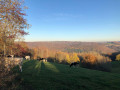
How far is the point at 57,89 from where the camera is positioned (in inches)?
274

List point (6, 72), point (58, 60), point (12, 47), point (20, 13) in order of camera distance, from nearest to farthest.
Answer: point (6, 72) → point (12, 47) → point (20, 13) → point (58, 60)

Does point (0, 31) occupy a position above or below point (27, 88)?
above

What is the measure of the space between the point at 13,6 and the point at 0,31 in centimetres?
265

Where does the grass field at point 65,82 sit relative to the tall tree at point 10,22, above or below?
below

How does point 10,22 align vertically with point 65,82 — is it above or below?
above

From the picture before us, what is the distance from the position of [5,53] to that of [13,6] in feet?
14.1

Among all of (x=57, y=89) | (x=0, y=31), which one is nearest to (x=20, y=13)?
(x=0, y=31)

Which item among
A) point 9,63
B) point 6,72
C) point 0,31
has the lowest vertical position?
point 6,72

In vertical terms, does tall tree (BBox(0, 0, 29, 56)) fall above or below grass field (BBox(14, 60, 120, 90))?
above

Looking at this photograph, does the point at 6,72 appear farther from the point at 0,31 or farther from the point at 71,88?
the point at 71,88

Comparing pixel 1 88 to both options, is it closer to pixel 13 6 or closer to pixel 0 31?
pixel 0 31

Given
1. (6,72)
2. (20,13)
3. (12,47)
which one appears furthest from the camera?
(20,13)

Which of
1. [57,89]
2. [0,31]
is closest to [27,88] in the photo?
[57,89]

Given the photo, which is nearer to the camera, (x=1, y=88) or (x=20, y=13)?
(x=1, y=88)
